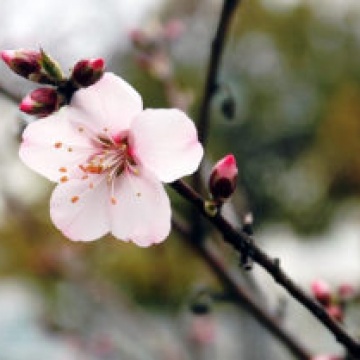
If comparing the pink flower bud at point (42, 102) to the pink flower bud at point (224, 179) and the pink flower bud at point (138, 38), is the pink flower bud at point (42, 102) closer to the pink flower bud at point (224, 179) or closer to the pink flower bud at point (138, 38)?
the pink flower bud at point (224, 179)

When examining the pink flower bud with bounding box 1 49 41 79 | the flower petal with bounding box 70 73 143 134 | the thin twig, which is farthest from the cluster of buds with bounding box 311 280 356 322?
the pink flower bud with bounding box 1 49 41 79

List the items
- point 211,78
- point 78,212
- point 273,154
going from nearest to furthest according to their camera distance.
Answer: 1. point 78,212
2. point 211,78
3. point 273,154

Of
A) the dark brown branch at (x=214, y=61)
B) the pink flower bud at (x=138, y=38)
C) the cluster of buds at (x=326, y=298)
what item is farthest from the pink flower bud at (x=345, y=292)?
the pink flower bud at (x=138, y=38)

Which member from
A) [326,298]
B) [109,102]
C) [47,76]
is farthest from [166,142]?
[326,298]

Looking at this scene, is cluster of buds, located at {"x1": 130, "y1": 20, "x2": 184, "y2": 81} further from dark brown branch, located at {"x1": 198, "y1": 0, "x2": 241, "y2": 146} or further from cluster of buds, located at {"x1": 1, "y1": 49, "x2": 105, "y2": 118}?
cluster of buds, located at {"x1": 1, "y1": 49, "x2": 105, "y2": 118}

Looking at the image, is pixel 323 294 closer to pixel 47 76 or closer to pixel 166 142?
pixel 166 142

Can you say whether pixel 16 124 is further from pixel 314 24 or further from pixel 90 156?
pixel 314 24

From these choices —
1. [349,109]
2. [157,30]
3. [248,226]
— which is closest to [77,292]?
[157,30]
